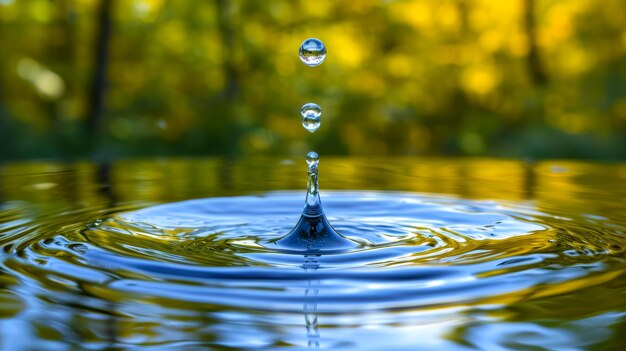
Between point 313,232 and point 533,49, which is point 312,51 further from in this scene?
point 533,49

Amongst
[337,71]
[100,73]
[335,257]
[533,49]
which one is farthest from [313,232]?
[337,71]

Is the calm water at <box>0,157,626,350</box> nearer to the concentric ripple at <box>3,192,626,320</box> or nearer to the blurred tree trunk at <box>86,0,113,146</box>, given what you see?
the concentric ripple at <box>3,192,626,320</box>

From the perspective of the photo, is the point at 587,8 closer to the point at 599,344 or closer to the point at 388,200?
the point at 388,200

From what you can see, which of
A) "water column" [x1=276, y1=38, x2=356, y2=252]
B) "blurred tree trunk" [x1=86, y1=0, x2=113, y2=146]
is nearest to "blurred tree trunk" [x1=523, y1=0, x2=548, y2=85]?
"blurred tree trunk" [x1=86, y1=0, x2=113, y2=146]

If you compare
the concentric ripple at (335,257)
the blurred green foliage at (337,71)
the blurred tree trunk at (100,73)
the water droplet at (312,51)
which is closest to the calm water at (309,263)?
the concentric ripple at (335,257)

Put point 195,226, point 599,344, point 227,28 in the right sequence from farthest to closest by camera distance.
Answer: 1. point 227,28
2. point 195,226
3. point 599,344

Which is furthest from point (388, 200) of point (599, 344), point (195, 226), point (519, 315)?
point (599, 344)
